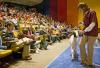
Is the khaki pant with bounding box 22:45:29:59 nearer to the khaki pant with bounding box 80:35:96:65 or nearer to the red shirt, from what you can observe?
the khaki pant with bounding box 80:35:96:65

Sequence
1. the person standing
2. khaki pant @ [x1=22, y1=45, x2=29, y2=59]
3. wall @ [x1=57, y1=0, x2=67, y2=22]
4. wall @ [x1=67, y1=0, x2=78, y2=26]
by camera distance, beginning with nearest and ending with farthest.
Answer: the person standing < khaki pant @ [x1=22, y1=45, x2=29, y2=59] < wall @ [x1=57, y1=0, x2=67, y2=22] < wall @ [x1=67, y1=0, x2=78, y2=26]

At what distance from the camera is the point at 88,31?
245 inches

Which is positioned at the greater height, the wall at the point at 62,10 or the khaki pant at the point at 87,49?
the wall at the point at 62,10

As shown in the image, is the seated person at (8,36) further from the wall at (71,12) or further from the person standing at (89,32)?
the wall at (71,12)

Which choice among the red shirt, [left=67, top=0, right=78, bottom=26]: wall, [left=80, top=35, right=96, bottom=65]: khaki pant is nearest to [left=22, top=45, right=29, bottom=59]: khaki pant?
[left=80, top=35, right=96, bottom=65]: khaki pant

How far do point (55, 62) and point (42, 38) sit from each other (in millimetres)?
3374

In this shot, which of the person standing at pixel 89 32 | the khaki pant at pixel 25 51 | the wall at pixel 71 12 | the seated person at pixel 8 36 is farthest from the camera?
the wall at pixel 71 12

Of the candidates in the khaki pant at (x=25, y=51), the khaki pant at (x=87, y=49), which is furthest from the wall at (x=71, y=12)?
the khaki pant at (x=87, y=49)

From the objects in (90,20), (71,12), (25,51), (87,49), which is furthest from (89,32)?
(71,12)

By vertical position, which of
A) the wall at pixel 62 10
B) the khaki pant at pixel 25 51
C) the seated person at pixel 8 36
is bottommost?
the khaki pant at pixel 25 51

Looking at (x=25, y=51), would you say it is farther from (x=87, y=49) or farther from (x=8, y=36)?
(x=87, y=49)

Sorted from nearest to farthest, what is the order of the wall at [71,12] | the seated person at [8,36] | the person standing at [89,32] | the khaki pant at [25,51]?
the person standing at [89,32]
the seated person at [8,36]
the khaki pant at [25,51]
the wall at [71,12]

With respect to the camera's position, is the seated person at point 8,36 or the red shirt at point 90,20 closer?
the red shirt at point 90,20

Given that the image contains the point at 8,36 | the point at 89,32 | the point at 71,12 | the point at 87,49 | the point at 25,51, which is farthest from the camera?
the point at 71,12
